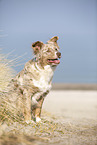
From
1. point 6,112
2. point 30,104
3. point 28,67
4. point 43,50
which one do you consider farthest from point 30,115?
point 43,50

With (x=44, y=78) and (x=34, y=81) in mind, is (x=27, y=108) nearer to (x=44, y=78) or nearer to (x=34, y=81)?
(x=34, y=81)

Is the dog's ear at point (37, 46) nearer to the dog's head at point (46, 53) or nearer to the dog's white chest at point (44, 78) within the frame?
the dog's head at point (46, 53)

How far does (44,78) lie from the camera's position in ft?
9.84

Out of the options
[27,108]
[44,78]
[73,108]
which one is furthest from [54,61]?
[73,108]

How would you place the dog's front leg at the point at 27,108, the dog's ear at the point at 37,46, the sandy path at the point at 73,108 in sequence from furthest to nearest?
the sandy path at the point at 73,108, the dog's ear at the point at 37,46, the dog's front leg at the point at 27,108

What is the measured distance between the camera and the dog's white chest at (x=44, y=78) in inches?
117

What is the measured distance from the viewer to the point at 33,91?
2.96 m

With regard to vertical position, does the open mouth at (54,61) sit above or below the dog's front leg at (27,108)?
above

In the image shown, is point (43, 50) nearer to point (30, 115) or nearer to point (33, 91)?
point (33, 91)

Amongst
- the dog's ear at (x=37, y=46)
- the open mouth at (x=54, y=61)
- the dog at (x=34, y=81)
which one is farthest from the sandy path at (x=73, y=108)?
the dog's ear at (x=37, y=46)

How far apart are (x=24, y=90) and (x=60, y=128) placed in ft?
2.65

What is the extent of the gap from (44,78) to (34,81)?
0.52ft

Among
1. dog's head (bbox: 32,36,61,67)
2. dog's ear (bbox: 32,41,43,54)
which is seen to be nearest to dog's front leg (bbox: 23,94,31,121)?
dog's head (bbox: 32,36,61,67)

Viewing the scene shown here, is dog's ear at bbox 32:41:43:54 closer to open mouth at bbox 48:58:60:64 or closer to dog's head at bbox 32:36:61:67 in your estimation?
dog's head at bbox 32:36:61:67
